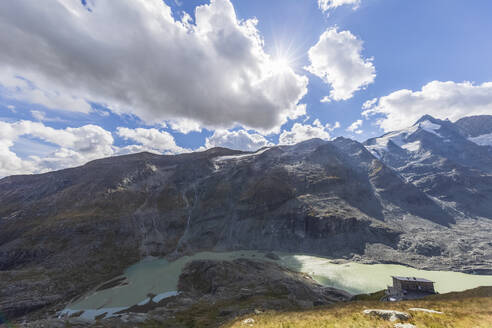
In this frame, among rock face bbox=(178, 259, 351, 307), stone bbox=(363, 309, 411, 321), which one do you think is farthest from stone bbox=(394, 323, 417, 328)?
rock face bbox=(178, 259, 351, 307)

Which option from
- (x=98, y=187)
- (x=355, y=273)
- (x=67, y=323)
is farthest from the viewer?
(x=98, y=187)

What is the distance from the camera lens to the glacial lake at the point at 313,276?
66312 millimetres

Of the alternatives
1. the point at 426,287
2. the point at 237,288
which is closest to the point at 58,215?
the point at 237,288

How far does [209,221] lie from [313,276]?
87087 mm

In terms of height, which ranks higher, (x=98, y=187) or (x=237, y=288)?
(x=98, y=187)

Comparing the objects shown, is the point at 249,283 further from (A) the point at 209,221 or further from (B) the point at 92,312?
(A) the point at 209,221

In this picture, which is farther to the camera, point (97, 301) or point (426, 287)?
point (97, 301)

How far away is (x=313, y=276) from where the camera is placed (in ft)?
263

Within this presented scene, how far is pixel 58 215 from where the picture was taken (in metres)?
130

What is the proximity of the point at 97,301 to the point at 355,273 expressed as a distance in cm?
9534

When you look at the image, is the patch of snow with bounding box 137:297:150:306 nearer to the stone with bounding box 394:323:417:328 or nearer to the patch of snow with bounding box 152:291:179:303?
the patch of snow with bounding box 152:291:179:303

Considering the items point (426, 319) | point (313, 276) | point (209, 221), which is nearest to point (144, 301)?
point (313, 276)

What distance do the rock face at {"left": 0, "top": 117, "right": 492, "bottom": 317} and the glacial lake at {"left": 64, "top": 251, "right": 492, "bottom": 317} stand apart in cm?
770

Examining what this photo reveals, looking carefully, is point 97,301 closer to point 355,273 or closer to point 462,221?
point 355,273
